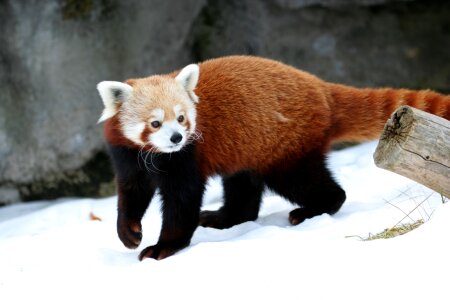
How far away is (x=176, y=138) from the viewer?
3.90 metres

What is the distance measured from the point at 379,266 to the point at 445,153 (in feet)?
2.79

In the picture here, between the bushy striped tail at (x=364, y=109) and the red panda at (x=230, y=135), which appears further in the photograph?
the bushy striped tail at (x=364, y=109)

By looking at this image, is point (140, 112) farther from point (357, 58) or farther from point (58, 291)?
point (357, 58)

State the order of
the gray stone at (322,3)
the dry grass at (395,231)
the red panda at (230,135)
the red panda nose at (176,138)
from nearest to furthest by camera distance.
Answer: the dry grass at (395,231) → the red panda nose at (176,138) → the red panda at (230,135) → the gray stone at (322,3)

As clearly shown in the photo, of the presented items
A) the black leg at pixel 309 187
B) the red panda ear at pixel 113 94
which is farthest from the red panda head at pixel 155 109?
the black leg at pixel 309 187

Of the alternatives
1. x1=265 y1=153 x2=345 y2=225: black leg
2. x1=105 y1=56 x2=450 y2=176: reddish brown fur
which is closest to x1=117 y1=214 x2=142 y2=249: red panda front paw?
x1=105 y1=56 x2=450 y2=176: reddish brown fur

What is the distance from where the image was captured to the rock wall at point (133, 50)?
267 inches

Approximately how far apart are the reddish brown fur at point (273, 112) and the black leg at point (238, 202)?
1.19 ft

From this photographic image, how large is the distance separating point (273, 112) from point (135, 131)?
41.9 inches

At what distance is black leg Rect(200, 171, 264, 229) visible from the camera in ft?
16.7

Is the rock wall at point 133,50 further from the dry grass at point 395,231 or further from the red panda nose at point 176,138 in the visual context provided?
the dry grass at point 395,231

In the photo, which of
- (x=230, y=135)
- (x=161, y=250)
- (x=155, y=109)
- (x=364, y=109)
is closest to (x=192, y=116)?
(x=155, y=109)

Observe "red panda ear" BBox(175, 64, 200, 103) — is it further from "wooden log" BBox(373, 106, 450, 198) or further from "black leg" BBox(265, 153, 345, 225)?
"wooden log" BBox(373, 106, 450, 198)

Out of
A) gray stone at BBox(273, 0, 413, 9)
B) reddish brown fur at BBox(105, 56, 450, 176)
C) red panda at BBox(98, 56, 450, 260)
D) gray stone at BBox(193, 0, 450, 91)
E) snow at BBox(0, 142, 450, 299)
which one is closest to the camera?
snow at BBox(0, 142, 450, 299)
